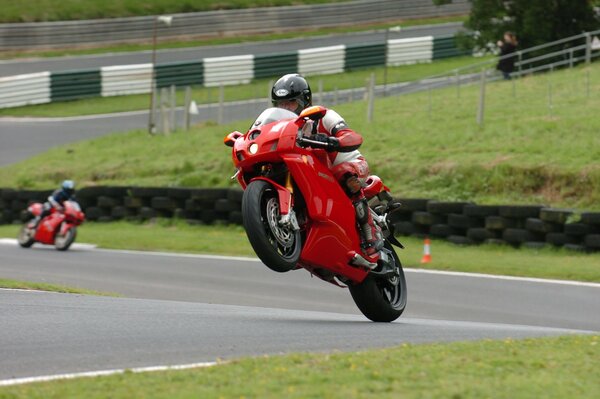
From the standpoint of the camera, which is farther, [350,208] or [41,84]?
[41,84]

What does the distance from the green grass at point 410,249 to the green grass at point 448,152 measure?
1.65 meters

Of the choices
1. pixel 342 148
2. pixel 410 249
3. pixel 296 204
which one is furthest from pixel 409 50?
pixel 296 204

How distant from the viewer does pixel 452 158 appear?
819 inches

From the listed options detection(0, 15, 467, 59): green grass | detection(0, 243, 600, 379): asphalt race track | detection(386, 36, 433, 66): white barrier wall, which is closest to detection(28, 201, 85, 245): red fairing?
detection(0, 243, 600, 379): asphalt race track

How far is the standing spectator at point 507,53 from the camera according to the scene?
29837mm

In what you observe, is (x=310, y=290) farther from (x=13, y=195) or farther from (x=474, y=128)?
(x=13, y=195)

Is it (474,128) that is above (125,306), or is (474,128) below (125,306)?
above

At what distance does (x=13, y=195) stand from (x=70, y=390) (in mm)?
18453

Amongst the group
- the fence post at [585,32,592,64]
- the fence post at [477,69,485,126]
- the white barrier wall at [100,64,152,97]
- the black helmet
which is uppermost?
the fence post at [585,32,592,64]

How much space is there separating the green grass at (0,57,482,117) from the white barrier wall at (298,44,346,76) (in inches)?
13.1

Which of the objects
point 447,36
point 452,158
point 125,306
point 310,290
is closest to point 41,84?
point 447,36

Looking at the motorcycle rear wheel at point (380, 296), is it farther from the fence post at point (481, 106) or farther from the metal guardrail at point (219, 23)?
the metal guardrail at point (219, 23)

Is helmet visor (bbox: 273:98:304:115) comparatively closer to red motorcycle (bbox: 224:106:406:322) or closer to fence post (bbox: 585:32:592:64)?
red motorcycle (bbox: 224:106:406:322)

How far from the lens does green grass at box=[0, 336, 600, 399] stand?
18.7 feet
